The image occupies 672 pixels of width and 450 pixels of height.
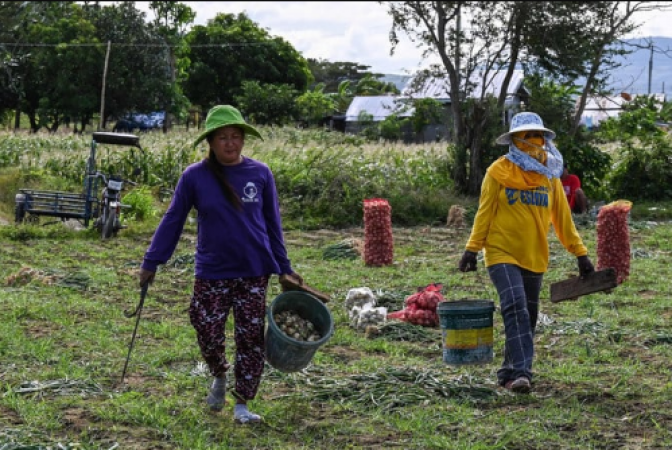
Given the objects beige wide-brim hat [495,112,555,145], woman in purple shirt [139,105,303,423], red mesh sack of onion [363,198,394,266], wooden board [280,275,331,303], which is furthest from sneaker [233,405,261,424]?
red mesh sack of onion [363,198,394,266]

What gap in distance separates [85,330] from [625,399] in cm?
424

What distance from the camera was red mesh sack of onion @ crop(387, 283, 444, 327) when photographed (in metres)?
8.15

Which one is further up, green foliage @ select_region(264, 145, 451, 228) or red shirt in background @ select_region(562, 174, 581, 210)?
red shirt in background @ select_region(562, 174, 581, 210)

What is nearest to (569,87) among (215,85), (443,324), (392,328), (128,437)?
(392,328)

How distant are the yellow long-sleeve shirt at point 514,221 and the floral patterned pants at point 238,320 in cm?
143

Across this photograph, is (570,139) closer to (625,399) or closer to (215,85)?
(625,399)

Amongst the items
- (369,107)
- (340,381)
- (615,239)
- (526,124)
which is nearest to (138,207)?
(615,239)

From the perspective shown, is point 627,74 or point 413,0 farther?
point 627,74

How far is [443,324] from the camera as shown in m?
6.19

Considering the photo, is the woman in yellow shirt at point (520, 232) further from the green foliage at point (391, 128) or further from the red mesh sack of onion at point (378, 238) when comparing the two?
the green foliage at point (391, 128)

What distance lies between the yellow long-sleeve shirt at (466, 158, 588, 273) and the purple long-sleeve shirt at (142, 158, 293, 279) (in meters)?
1.37

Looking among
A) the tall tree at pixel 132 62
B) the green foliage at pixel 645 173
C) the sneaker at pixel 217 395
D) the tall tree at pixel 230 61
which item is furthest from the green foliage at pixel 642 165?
the tall tree at pixel 230 61

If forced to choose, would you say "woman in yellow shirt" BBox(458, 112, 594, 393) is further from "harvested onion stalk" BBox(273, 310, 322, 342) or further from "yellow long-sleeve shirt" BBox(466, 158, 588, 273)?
"harvested onion stalk" BBox(273, 310, 322, 342)

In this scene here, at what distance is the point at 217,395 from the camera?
5441 millimetres
